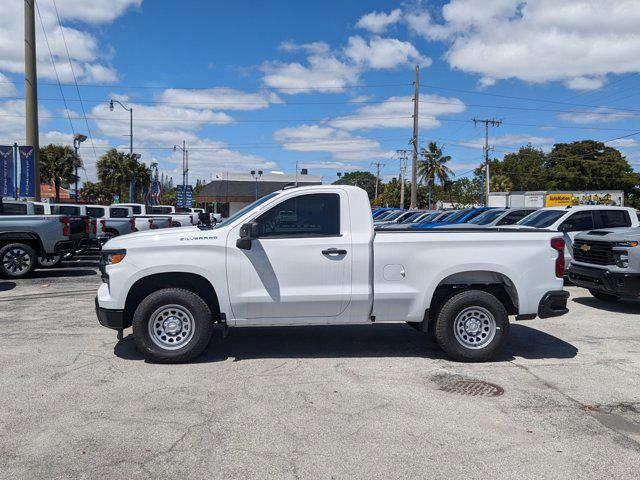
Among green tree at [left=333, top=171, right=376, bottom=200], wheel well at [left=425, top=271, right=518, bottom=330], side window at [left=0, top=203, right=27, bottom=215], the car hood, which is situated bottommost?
wheel well at [left=425, top=271, right=518, bottom=330]

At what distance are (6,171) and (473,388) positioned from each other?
21.0 meters

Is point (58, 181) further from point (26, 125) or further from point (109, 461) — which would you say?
point (109, 461)

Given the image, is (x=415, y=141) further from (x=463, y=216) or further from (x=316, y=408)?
(x=316, y=408)

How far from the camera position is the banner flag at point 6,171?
68.1 feet

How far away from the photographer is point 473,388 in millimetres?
5363

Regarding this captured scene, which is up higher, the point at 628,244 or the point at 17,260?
the point at 628,244

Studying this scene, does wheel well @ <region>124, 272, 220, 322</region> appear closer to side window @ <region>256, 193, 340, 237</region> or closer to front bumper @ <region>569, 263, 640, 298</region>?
side window @ <region>256, 193, 340, 237</region>

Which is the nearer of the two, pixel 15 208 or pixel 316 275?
pixel 316 275

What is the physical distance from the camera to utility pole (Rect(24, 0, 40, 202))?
22859 millimetres

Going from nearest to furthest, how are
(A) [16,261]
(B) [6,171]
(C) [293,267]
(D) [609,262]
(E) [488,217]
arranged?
(C) [293,267]
(D) [609,262]
(A) [16,261]
(E) [488,217]
(B) [6,171]

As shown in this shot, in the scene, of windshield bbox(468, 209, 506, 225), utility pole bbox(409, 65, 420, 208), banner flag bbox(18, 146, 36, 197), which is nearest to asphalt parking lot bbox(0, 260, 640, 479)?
windshield bbox(468, 209, 506, 225)

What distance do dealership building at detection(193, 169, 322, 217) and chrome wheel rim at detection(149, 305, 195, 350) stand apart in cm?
5555

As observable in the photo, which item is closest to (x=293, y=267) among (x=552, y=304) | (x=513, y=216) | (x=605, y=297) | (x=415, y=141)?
(x=552, y=304)

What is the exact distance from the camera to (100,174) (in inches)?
2045
